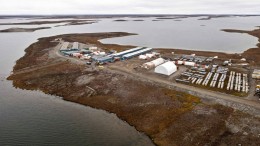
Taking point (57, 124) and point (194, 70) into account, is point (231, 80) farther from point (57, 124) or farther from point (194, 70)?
point (57, 124)

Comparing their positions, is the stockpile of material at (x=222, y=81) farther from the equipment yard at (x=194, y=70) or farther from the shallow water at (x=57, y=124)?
the shallow water at (x=57, y=124)

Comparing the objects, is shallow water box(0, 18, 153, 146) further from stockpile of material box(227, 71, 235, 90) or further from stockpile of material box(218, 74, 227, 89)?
stockpile of material box(227, 71, 235, 90)

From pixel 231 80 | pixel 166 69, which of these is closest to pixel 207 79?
pixel 231 80

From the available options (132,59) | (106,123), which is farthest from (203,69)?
(106,123)

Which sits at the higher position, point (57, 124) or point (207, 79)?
point (207, 79)

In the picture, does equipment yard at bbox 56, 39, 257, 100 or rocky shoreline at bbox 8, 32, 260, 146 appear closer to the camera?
rocky shoreline at bbox 8, 32, 260, 146

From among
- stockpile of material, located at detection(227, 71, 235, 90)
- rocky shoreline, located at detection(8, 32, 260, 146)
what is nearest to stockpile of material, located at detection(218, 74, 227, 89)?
stockpile of material, located at detection(227, 71, 235, 90)

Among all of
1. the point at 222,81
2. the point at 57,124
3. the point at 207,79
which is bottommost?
Result: the point at 57,124

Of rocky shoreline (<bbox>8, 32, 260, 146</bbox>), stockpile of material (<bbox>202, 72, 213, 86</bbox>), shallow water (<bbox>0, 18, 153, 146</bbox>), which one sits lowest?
shallow water (<bbox>0, 18, 153, 146</bbox>)
